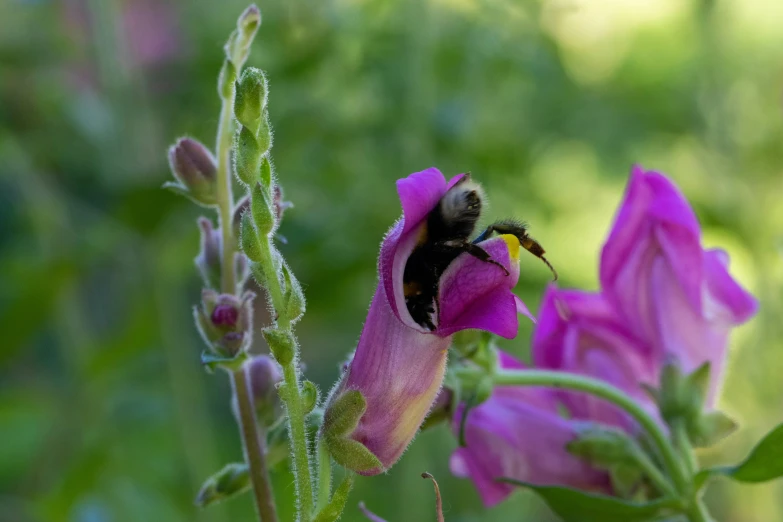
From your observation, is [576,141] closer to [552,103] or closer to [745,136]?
[552,103]

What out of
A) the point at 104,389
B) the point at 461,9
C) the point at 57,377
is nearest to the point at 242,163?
the point at 461,9

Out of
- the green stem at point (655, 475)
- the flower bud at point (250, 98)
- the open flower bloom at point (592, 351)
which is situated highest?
the flower bud at point (250, 98)

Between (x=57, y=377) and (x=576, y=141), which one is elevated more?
(x=576, y=141)

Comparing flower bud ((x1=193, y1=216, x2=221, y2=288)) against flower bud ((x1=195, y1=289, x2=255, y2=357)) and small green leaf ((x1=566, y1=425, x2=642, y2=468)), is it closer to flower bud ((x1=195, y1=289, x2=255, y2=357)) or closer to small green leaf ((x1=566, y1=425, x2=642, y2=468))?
flower bud ((x1=195, y1=289, x2=255, y2=357))

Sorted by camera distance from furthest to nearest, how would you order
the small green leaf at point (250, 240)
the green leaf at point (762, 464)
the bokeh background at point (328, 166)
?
the bokeh background at point (328, 166), the green leaf at point (762, 464), the small green leaf at point (250, 240)

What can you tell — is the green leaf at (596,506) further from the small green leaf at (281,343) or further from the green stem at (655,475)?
the small green leaf at (281,343)

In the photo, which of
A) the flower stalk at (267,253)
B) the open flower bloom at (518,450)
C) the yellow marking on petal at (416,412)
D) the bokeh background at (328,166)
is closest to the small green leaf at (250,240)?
the flower stalk at (267,253)
